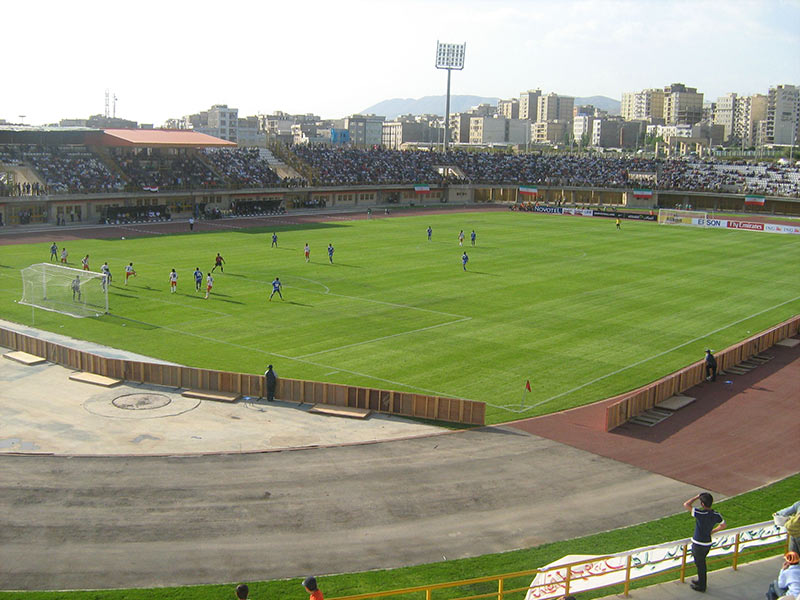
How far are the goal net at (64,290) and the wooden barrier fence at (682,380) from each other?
26.4 meters

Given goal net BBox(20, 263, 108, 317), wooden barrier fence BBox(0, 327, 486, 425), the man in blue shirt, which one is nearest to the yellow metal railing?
wooden barrier fence BBox(0, 327, 486, 425)

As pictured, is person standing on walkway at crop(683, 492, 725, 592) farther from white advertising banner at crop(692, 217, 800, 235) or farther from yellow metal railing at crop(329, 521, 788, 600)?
white advertising banner at crop(692, 217, 800, 235)

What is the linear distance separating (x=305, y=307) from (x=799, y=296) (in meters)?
31.1

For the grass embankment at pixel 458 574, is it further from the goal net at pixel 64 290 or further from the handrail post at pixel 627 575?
the goal net at pixel 64 290

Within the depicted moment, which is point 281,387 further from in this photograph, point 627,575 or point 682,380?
point 627,575

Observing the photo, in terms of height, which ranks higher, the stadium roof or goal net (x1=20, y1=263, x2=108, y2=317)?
the stadium roof

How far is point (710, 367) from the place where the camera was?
3177 centimetres

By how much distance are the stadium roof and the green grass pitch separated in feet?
64.6

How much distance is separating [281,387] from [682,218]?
8083 cm

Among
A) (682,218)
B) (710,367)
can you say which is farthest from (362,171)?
(710,367)

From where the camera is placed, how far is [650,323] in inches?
1625

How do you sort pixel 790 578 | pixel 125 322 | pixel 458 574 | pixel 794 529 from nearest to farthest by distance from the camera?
pixel 790 578, pixel 794 529, pixel 458 574, pixel 125 322

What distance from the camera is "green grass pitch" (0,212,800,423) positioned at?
32125 mm

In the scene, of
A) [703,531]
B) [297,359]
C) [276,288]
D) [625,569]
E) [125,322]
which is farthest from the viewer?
[276,288]
